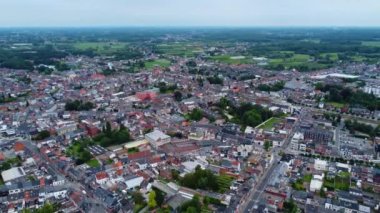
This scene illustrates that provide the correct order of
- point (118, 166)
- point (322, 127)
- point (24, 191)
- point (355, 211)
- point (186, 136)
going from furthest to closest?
point (322, 127) → point (186, 136) → point (118, 166) → point (24, 191) → point (355, 211)

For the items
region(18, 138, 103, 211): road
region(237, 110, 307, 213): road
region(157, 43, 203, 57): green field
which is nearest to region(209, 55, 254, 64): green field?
region(157, 43, 203, 57): green field

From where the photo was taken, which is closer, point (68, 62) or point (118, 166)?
point (118, 166)

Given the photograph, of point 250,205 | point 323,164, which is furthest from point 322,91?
point 250,205

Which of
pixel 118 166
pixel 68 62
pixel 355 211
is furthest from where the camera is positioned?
pixel 68 62

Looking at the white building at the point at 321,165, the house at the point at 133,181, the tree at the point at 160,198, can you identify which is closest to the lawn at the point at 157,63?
the house at the point at 133,181

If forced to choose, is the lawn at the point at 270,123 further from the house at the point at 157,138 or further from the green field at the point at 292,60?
the green field at the point at 292,60

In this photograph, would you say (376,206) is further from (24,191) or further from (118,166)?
(24,191)

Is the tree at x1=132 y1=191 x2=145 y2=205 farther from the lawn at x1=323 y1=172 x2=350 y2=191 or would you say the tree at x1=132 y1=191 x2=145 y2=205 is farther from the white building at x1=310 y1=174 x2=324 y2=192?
the lawn at x1=323 y1=172 x2=350 y2=191
